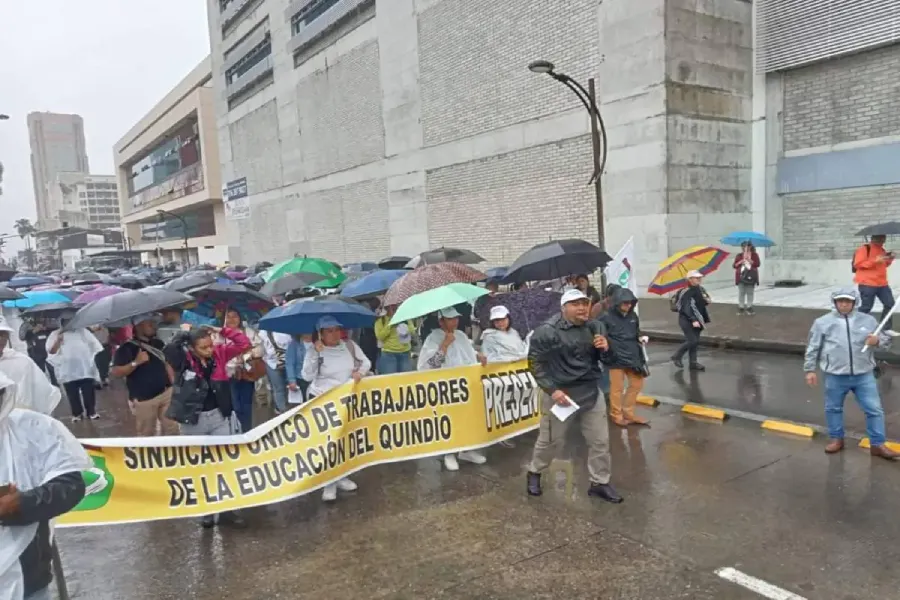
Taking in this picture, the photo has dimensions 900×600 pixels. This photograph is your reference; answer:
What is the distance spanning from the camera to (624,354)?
23.8 feet

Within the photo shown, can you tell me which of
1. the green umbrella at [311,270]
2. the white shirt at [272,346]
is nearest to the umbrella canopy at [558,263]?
the white shirt at [272,346]

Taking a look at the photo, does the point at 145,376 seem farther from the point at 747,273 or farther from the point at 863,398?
the point at 747,273

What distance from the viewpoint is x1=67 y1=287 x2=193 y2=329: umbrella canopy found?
5717mm

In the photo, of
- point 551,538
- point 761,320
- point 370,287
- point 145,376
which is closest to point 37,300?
point 370,287

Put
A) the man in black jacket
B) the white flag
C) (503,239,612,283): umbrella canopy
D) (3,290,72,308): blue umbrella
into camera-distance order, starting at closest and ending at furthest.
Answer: the man in black jacket, (503,239,612,283): umbrella canopy, the white flag, (3,290,72,308): blue umbrella

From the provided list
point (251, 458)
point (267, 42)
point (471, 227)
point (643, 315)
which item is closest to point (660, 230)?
point (643, 315)

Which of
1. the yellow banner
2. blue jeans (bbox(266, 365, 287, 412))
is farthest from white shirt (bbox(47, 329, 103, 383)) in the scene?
the yellow banner

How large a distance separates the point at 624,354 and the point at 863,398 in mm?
2253

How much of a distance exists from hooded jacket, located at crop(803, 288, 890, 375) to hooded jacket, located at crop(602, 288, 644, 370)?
183 cm

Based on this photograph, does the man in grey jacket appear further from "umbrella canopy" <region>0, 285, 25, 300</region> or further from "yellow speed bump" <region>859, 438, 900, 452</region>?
"umbrella canopy" <region>0, 285, 25, 300</region>

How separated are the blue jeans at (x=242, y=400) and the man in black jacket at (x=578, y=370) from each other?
297cm

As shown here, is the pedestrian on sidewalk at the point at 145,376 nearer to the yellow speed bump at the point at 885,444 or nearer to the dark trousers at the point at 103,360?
the dark trousers at the point at 103,360

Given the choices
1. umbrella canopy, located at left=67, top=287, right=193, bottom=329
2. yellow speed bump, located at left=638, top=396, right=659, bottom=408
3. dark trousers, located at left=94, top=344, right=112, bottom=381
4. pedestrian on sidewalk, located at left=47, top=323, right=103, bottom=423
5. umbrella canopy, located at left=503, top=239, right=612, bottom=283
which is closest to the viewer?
umbrella canopy, located at left=67, top=287, right=193, bottom=329

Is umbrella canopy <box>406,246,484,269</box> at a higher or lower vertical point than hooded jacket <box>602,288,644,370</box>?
higher
